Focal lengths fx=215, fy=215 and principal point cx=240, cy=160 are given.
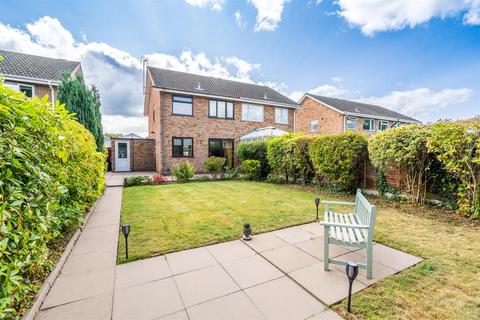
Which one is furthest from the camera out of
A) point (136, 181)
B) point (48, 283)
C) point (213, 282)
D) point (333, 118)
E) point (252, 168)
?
point (333, 118)

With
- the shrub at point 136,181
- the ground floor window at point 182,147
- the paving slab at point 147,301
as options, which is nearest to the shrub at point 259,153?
the ground floor window at point 182,147

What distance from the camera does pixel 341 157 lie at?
25.3 ft

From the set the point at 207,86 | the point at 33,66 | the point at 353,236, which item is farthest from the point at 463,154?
A: the point at 33,66

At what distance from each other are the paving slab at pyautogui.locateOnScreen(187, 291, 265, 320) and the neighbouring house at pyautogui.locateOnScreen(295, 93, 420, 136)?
Answer: 20491 millimetres

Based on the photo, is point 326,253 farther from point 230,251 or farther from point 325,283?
point 230,251

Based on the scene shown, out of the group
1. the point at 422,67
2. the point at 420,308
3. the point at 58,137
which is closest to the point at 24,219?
the point at 58,137

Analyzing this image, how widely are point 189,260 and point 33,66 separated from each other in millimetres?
17981

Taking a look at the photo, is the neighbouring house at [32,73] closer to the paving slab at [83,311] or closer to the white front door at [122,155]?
the white front door at [122,155]

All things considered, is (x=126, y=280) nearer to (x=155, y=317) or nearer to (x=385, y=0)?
(x=155, y=317)

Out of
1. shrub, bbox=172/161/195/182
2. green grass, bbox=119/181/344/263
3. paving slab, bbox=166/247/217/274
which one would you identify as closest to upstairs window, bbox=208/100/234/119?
shrub, bbox=172/161/195/182

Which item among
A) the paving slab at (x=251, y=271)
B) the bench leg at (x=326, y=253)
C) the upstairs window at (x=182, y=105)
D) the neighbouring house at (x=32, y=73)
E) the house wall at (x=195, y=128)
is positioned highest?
the neighbouring house at (x=32, y=73)

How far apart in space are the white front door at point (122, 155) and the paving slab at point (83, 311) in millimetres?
15567

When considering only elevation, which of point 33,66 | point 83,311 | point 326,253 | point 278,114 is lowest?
point 83,311

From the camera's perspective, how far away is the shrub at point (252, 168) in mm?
12156
